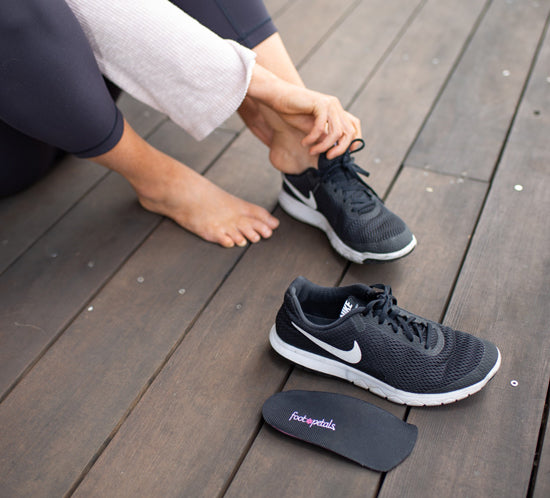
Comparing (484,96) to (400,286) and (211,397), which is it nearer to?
(400,286)

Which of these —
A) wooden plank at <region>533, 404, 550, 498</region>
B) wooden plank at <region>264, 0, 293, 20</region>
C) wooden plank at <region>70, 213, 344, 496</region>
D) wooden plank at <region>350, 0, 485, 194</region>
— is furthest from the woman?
wooden plank at <region>264, 0, 293, 20</region>

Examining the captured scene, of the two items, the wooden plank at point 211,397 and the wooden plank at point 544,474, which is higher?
the wooden plank at point 211,397

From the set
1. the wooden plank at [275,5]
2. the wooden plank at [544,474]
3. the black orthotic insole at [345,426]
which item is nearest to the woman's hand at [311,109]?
the black orthotic insole at [345,426]

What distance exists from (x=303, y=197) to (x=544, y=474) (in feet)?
2.05

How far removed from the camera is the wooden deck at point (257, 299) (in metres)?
0.77

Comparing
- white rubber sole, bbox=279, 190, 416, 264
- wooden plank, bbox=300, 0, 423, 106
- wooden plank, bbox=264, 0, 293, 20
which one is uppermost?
white rubber sole, bbox=279, 190, 416, 264

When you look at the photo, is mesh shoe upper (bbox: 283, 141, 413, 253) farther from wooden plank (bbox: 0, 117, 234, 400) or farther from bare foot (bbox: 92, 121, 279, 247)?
wooden plank (bbox: 0, 117, 234, 400)

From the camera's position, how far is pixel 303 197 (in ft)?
3.63

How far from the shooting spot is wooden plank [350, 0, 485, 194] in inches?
50.3

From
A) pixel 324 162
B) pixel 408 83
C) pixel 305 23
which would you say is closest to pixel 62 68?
pixel 324 162

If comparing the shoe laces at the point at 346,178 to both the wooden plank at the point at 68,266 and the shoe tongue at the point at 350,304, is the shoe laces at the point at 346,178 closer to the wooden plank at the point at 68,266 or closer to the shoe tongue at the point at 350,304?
the shoe tongue at the point at 350,304

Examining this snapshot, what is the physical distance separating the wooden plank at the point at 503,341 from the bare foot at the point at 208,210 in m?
0.41

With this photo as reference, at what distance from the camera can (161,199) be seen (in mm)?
1135

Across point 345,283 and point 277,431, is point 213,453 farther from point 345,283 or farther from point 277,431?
point 345,283
